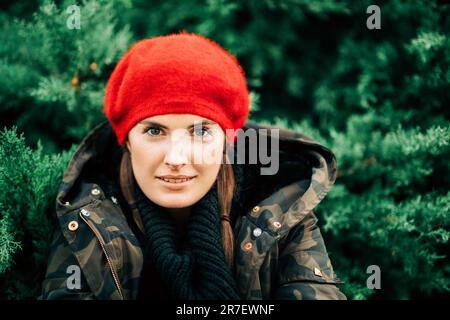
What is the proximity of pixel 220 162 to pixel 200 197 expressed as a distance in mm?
191

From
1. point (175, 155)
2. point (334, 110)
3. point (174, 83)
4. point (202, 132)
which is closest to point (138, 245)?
point (175, 155)

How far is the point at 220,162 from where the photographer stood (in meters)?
1.91

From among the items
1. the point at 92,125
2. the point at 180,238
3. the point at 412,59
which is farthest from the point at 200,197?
the point at 412,59

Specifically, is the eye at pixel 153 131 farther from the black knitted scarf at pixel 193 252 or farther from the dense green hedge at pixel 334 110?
the dense green hedge at pixel 334 110


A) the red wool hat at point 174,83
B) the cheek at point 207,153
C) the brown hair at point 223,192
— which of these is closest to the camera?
the red wool hat at point 174,83

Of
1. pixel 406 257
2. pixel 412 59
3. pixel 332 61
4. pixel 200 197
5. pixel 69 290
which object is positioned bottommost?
pixel 69 290

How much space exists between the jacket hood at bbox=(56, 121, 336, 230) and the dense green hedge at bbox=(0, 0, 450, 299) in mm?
148

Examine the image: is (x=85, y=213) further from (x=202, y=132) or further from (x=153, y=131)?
(x=202, y=132)

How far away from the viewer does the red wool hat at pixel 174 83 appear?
1684mm

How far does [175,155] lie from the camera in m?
1.72

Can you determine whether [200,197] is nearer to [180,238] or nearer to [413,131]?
[180,238]

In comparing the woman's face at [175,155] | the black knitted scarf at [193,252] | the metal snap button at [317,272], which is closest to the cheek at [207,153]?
the woman's face at [175,155]

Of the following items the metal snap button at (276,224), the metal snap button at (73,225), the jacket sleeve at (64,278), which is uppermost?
the metal snap button at (276,224)

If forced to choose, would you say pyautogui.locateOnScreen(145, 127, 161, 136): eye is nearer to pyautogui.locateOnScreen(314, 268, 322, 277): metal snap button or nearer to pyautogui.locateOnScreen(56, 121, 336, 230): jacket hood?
pyautogui.locateOnScreen(56, 121, 336, 230): jacket hood
